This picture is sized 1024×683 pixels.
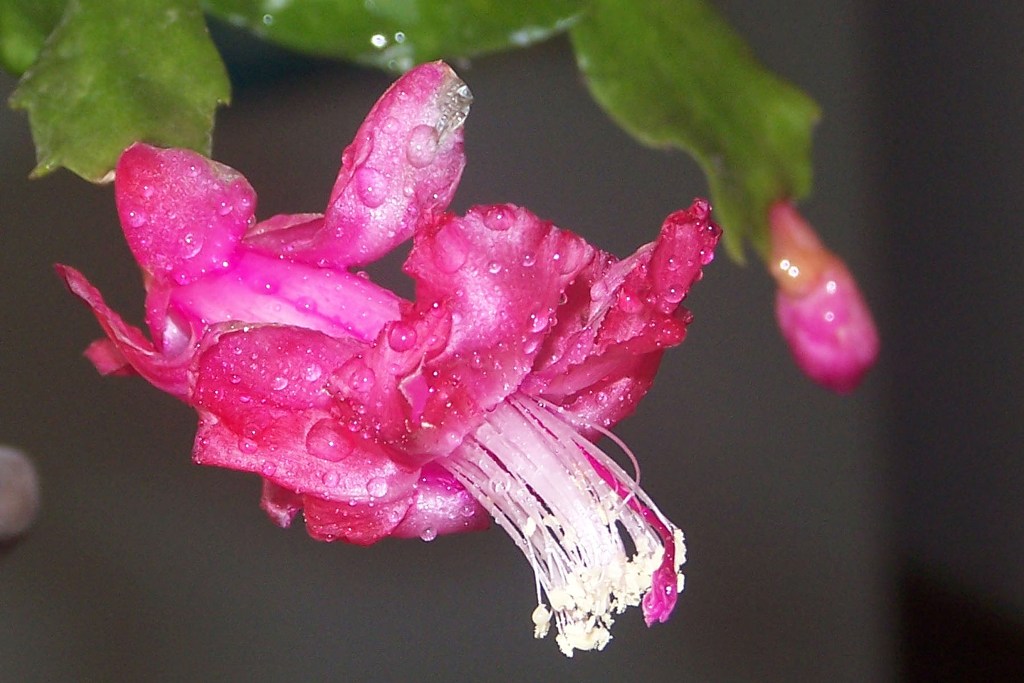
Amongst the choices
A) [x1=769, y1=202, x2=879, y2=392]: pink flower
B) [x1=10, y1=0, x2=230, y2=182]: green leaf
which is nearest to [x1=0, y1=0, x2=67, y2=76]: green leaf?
[x1=10, y1=0, x2=230, y2=182]: green leaf

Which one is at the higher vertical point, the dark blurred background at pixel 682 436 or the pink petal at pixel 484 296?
the pink petal at pixel 484 296

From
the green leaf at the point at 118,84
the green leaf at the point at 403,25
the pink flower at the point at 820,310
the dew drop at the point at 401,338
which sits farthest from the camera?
the pink flower at the point at 820,310

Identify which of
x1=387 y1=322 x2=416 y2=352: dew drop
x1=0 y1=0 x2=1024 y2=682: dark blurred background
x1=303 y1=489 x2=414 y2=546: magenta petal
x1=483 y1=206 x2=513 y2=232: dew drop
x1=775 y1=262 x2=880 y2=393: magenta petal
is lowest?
x1=0 y1=0 x2=1024 y2=682: dark blurred background

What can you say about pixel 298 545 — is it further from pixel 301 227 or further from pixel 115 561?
pixel 301 227

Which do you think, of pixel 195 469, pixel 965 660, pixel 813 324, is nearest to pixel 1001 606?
pixel 965 660

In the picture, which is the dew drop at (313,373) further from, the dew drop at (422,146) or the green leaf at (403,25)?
the green leaf at (403,25)

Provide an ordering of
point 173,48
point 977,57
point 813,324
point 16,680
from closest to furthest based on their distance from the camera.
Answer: point 173,48
point 813,324
point 16,680
point 977,57

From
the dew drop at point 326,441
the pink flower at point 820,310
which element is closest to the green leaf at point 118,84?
the dew drop at point 326,441

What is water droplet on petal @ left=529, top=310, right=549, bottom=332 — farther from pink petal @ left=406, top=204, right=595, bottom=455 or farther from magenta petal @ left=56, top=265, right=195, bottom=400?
magenta petal @ left=56, top=265, right=195, bottom=400
